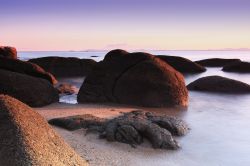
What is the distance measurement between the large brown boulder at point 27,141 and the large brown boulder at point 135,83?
24.9ft

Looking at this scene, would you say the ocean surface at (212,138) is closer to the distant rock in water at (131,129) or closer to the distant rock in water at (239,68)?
the distant rock in water at (131,129)

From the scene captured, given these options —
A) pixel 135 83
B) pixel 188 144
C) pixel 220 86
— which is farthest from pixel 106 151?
pixel 220 86

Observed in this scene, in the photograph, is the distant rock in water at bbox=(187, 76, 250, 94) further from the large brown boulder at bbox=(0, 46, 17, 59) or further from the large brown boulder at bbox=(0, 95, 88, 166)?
the large brown boulder at bbox=(0, 95, 88, 166)

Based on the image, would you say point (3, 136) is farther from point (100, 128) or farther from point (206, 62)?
point (206, 62)

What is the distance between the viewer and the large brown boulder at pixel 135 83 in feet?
40.6

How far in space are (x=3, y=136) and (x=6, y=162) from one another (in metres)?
0.32

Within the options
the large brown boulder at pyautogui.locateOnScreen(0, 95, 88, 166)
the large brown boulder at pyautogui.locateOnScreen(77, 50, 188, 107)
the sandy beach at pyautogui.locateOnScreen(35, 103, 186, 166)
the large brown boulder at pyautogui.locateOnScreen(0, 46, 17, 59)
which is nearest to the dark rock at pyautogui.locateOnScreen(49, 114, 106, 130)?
the sandy beach at pyautogui.locateOnScreen(35, 103, 186, 166)

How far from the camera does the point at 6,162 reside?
4117 millimetres

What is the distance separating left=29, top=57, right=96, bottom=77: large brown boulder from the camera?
28.3m

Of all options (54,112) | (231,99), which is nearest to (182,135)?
(54,112)

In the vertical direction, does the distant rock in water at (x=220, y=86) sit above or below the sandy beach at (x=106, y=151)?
below

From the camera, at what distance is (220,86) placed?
17.3 metres

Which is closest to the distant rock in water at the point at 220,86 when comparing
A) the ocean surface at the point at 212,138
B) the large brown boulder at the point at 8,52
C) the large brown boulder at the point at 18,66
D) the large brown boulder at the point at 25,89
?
Answer: the ocean surface at the point at 212,138

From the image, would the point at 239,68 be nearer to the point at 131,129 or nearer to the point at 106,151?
the point at 131,129
